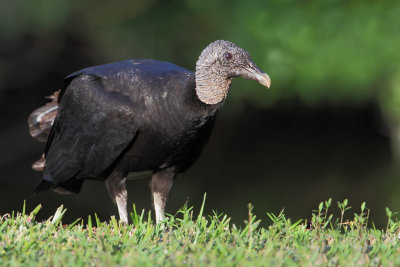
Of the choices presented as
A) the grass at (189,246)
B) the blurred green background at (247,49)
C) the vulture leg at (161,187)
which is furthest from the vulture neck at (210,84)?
the blurred green background at (247,49)

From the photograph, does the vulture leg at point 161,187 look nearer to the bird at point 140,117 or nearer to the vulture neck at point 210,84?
the bird at point 140,117

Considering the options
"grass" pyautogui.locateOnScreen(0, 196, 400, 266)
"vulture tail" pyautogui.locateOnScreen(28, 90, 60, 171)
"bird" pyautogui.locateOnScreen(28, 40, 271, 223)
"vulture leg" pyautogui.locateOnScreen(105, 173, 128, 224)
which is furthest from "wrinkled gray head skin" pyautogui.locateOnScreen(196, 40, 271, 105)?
"vulture tail" pyautogui.locateOnScreen(28, 90, 60, 171)

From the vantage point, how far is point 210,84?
384 centimetres

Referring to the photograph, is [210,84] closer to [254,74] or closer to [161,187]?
[254,74]

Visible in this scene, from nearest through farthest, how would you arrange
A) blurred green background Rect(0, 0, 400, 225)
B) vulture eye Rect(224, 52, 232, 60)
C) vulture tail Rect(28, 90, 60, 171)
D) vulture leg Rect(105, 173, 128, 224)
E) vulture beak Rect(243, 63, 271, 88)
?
vulture beak Rect(243, 63, 271, 88), vulture eye Rect(224, 52, 232, 60), vulture leg Rect(105, 173, 128, 224), vulture tail Rect(28, 90, 60, 171), blurred green background Rect(0, 0, 400, 225)

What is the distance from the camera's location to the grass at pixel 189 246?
8.54 ft

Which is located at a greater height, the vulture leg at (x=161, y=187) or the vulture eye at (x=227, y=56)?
the vulture eye at (x=227, y=56)

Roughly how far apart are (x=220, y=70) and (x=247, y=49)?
4539 mm

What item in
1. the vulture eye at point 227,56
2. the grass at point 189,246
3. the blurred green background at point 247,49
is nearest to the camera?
the grass at point 189,246

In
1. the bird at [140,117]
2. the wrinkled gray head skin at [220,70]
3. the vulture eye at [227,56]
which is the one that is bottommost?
the bird at [140,117]

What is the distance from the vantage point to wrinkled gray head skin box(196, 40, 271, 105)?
3.80 meters

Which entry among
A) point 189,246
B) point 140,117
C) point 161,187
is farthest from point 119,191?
point 189,246

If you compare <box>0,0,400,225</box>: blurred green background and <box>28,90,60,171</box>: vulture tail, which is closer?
<box>28,90,60,171</box>: vulture tail

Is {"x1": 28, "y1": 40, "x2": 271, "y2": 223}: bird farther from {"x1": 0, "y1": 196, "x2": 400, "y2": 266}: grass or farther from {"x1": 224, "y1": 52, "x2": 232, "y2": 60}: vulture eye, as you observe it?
{"x1": 0, "y1": 196, "x2": 400, "y2": 266}: grass
